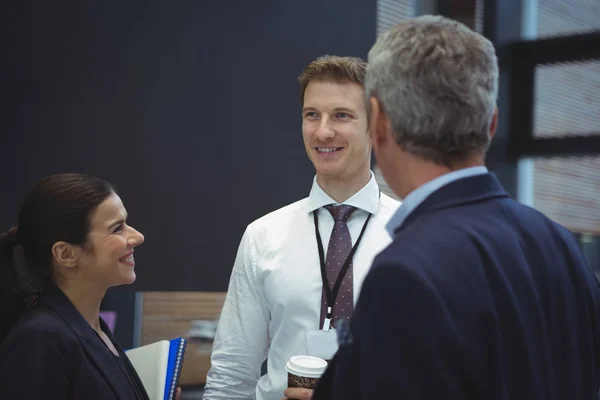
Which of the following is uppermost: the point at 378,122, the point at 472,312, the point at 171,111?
the point at 378,122

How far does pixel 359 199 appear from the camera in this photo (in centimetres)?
224

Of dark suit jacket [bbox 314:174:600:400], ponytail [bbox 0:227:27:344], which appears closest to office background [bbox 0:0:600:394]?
ponytail [bbox 0:227:27:344]

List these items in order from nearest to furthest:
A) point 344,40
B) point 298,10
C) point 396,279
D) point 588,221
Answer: point 396,279 < point 298,10 < point 344,40 < point 588,221

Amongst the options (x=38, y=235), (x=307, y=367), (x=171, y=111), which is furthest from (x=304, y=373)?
(x=171, y=111)

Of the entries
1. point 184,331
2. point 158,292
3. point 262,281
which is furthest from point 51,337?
point 184,331

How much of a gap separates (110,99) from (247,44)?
0.95 meters

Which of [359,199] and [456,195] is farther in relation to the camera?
[359,199]

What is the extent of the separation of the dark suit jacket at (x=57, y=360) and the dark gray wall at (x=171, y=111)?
120 centimetres

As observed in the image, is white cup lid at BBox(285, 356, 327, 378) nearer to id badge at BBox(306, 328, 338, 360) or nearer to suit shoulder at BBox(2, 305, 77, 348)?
id badge at BBox(306, 328, 338, 360)

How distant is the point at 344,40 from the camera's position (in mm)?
4465

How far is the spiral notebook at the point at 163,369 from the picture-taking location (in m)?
2.05

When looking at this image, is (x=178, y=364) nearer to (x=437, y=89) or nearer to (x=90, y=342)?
(x=90, y=342)

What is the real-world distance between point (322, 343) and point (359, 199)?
0.50m

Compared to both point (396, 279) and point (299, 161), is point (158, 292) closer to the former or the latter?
point (299, 161)
